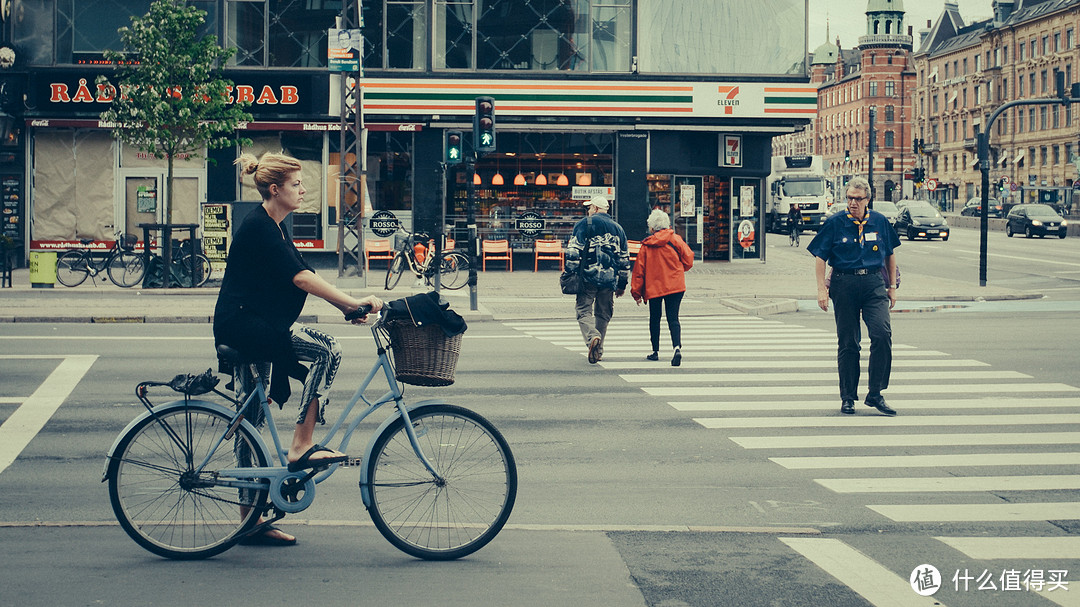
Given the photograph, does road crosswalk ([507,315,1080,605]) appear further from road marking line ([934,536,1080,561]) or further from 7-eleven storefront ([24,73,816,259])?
7-eleven storefront ([24,73,816,259])

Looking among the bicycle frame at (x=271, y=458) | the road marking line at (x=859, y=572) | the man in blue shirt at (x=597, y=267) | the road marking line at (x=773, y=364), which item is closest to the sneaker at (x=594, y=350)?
the man in blue shirt at (x=597, y=267)

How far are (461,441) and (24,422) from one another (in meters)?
5.20

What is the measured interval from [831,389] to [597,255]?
3.21 m

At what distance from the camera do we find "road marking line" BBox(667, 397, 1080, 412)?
10.2 meters

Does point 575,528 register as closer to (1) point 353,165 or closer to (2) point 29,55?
(1) point 353,165

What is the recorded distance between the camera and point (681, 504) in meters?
6.79

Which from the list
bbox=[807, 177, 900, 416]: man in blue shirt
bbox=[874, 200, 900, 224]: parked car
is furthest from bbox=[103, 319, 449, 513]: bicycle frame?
bbox=[874, 200, 900, 224]: parked car

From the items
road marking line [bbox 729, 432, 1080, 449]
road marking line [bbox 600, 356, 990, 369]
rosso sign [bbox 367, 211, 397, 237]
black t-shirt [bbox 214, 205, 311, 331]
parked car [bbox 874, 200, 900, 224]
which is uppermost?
parked car [bbox 874, 200, 900, 224]

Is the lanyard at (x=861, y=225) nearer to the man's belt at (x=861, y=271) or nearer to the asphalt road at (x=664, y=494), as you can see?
the man's belt at (x=861, y=271)

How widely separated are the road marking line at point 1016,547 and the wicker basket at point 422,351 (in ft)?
8.62

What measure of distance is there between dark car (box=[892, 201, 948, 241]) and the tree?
32.4m

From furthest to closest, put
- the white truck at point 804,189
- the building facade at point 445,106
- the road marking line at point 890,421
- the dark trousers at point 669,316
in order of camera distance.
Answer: the white truck at point 804,189, the building facade at point 445,106, the dark trousers at point 669,316, the road marking line at point 890,421

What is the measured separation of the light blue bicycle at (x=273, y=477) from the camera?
5465 mm

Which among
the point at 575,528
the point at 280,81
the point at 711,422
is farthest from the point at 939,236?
the point at 575,528
